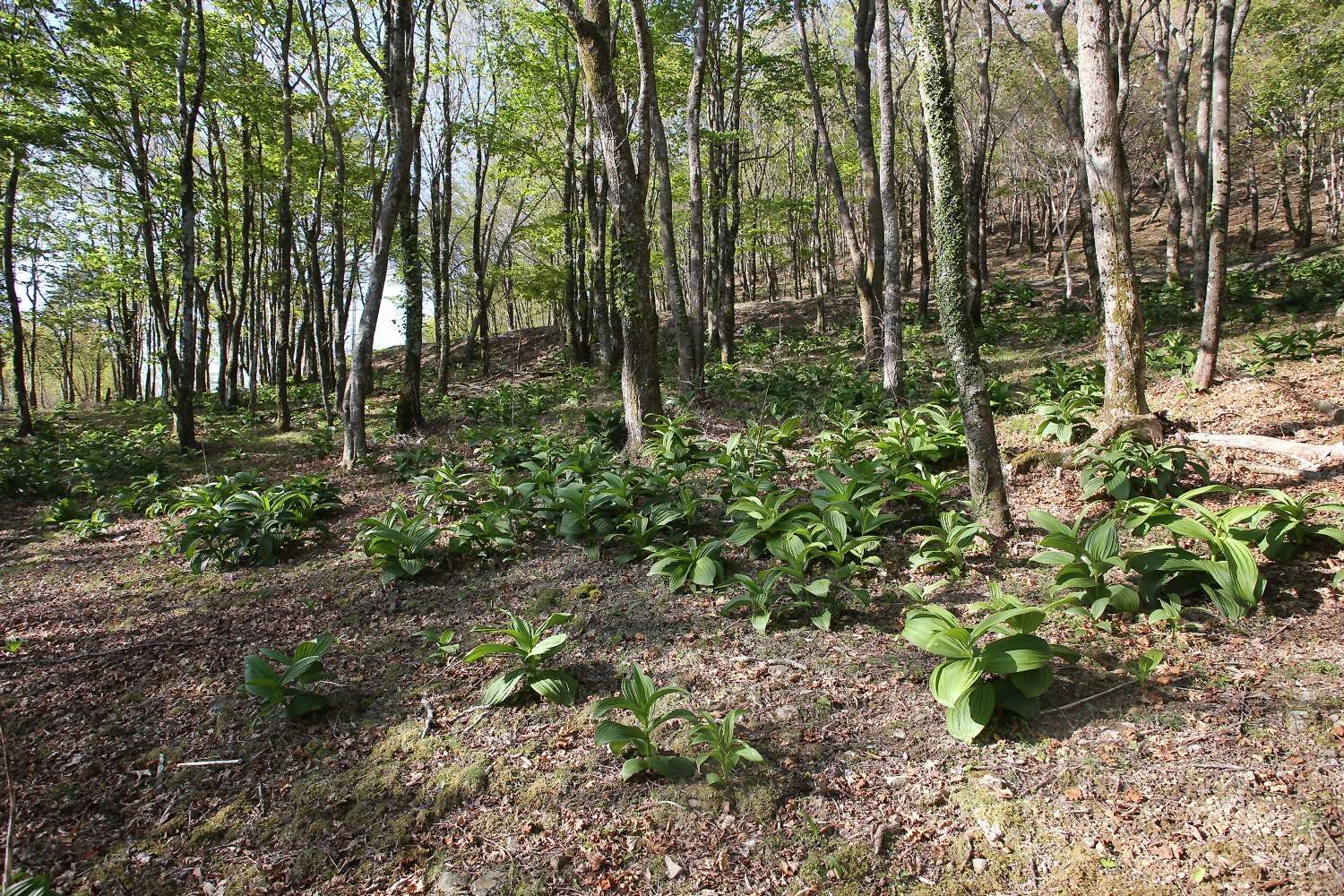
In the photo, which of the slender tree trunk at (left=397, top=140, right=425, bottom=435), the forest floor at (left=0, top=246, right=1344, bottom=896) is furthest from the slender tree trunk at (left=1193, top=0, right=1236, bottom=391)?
the slender tree trunk at (left=397, top=140, right=425, bottom=435)

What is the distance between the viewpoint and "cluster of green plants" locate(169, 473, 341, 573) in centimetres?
639

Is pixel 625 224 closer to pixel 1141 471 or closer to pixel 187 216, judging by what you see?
pixel 1141 471

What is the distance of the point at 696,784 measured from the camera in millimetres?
2904

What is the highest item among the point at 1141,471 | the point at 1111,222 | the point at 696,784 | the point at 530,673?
the point at 1111,222

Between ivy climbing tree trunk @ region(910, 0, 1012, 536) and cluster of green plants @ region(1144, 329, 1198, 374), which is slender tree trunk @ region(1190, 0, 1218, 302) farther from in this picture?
ivy climbing tree trunk @ region(910, 0, 1012, 536)

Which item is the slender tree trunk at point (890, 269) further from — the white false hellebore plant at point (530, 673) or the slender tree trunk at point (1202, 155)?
the white false hellebore plant at point (530, 673)

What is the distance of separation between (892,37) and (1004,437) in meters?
16.0

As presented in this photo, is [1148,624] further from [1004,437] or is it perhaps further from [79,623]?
[79,623]

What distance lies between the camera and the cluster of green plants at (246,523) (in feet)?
21.0

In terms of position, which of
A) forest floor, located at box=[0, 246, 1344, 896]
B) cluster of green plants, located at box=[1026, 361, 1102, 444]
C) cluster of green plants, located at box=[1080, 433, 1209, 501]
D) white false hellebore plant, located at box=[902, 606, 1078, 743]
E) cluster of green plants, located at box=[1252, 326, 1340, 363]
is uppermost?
cluster of green plants, located at box=[1252, 326, 1340, 363]

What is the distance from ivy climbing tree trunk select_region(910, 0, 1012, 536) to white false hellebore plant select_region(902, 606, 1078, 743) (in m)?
1.83

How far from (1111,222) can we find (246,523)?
876cm

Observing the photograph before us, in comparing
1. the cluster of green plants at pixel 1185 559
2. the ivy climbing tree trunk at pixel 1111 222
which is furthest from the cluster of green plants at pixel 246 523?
the ivy climbing tree trunk at pixel 1111 222

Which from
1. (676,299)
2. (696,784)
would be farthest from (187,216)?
(696,784)
